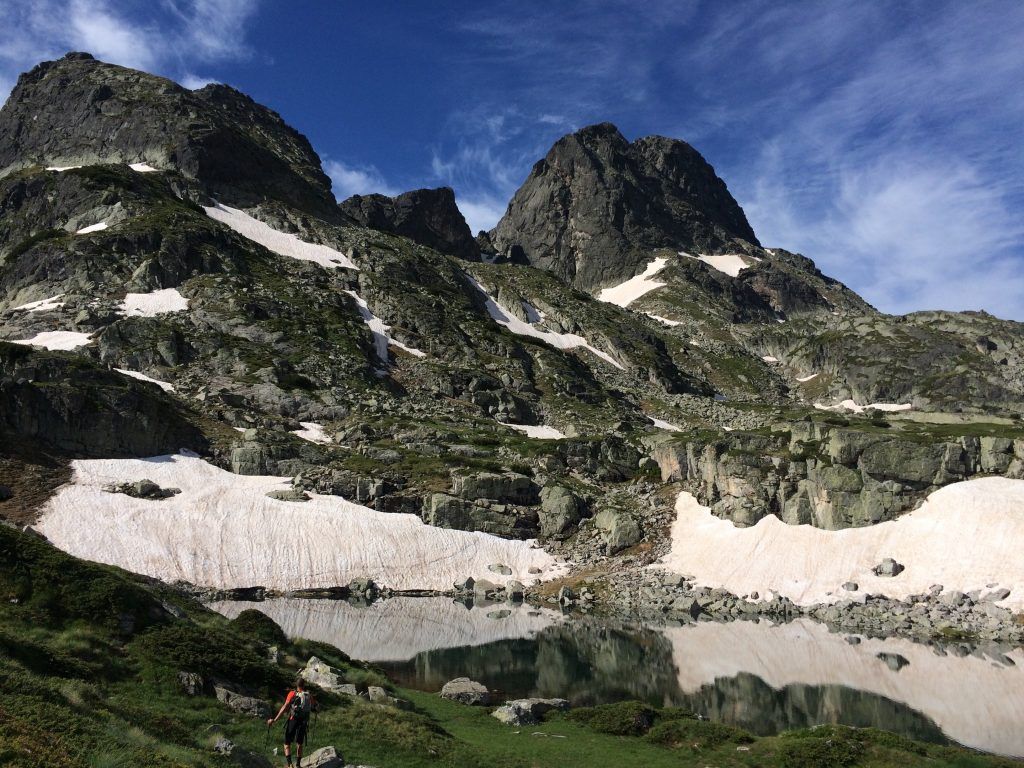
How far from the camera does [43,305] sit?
11781 cm

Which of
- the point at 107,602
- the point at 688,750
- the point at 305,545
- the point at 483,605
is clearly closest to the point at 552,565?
the point at 483,605

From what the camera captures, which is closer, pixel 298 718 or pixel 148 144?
pixel 298 718

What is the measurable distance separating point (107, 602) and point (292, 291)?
126 metres

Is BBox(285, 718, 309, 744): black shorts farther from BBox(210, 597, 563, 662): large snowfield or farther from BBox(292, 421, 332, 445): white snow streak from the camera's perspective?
BBox(292, 421, 332, 445): white snow streak

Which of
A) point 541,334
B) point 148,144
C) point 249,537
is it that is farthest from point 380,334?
point 148,144

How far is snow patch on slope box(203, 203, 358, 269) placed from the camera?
16625cm

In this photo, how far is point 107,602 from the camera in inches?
875

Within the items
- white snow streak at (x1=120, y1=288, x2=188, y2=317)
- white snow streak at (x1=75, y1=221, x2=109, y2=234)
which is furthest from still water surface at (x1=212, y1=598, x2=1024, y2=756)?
Answer: white snow streak at (x1=75, y1=221, x2=109, y2=234)

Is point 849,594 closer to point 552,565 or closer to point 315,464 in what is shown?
point 552,565

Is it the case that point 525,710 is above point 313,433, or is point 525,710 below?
below

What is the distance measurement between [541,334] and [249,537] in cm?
12007

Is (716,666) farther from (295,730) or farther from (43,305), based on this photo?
(43,305)

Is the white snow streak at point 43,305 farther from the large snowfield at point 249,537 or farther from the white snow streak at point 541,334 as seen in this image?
the white snow streak at point 541,334

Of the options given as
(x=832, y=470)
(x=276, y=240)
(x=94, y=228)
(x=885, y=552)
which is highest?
(x=276, y=240)
